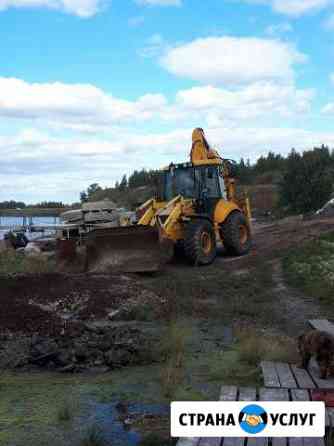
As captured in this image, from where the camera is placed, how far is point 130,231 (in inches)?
608

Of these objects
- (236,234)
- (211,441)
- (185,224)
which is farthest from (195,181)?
(211,441)

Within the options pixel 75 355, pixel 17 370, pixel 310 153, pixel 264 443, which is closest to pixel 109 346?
pixel 75 355

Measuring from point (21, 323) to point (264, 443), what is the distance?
18.9 feet

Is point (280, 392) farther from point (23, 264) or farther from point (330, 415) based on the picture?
point (23, 264)

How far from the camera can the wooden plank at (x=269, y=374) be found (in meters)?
6.01

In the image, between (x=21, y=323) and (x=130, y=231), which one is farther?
(x=130, y=231)

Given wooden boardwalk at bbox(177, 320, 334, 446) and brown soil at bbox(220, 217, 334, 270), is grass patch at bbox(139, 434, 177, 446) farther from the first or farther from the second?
brown soil at bbox(220, 217, 334, 270)

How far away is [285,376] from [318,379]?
0.32 meters

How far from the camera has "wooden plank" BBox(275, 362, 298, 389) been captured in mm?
5980

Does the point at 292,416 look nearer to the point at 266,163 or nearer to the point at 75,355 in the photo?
the point at 75,355

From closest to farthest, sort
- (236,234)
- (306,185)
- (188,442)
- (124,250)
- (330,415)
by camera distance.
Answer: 1. (188,442)
2. (330,415)
3. (124,250)
4. (236,234)
5. (306,185)

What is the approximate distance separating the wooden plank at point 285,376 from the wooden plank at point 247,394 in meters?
0.34

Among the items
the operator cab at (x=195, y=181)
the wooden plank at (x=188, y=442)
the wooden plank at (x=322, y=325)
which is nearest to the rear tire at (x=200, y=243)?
the operator cab at (x=195, y=181)

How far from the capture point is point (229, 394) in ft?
18.6
